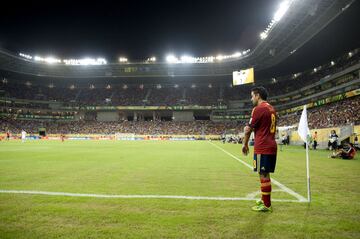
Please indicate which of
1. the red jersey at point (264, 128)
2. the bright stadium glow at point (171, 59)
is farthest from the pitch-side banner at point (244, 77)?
the red jersey at point (264, 128)

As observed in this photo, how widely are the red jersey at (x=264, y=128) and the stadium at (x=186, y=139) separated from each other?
11cm

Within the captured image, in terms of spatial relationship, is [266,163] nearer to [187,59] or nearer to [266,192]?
[266,192]

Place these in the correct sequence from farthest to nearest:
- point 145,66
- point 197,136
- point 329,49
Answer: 1. point 145,66
2. point 197,136
3. point 329,49

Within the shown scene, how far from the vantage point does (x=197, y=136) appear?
220ft

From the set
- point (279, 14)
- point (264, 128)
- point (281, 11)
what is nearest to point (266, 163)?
point (264, 128)

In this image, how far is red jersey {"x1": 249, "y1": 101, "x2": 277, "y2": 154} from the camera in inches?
201

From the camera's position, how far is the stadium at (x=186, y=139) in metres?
4.39

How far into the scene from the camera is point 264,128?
17.0 ft

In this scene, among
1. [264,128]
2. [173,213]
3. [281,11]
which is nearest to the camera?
[173,213]

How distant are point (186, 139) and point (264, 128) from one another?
200 feet

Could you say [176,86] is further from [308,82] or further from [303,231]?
[303,231]

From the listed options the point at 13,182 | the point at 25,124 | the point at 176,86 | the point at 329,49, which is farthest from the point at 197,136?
the point at 13,182

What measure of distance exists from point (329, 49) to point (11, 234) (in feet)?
188

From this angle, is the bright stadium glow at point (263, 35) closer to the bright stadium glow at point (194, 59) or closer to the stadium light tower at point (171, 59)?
the bright stadium glow at point (194, 59)
